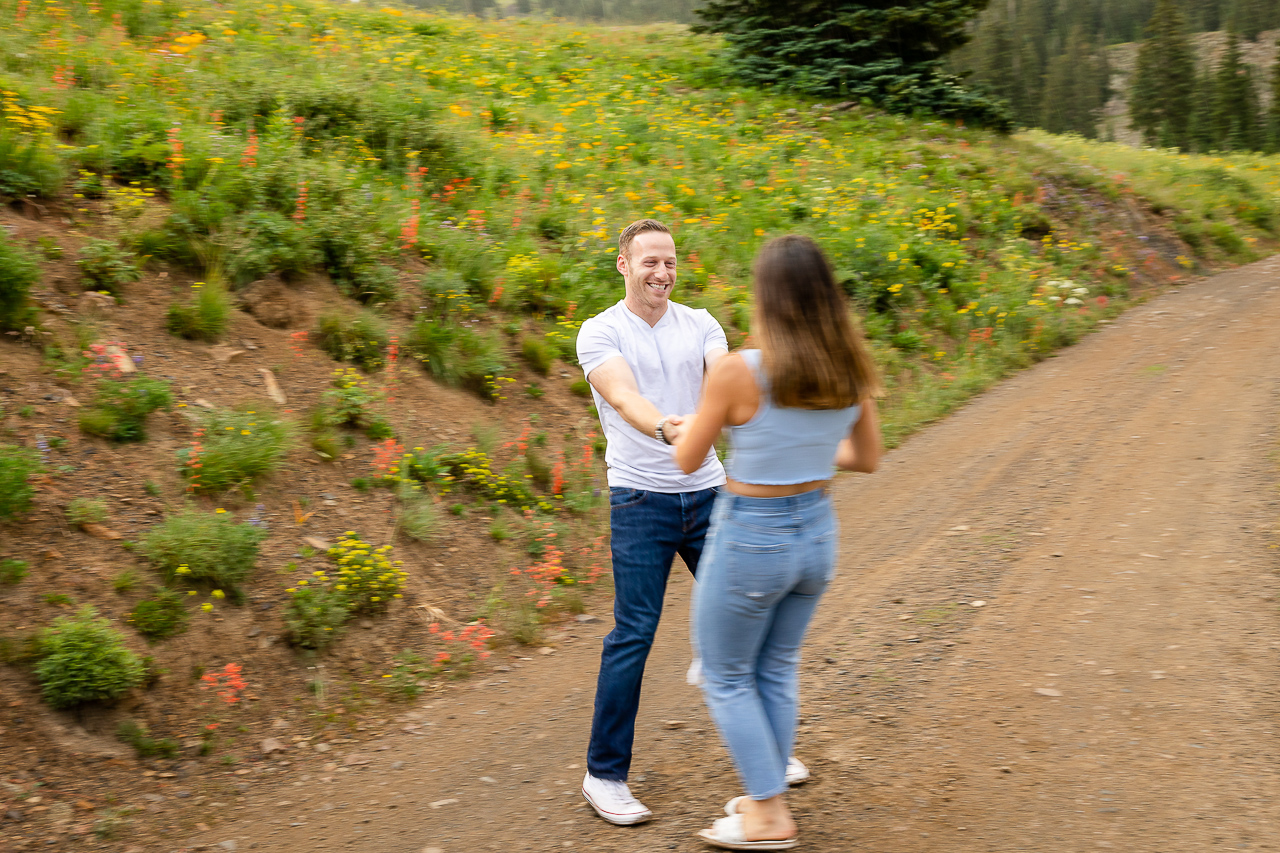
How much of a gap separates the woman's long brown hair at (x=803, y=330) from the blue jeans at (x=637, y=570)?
0.80 metres

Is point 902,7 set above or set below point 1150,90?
below

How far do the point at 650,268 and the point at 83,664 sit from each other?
2.98 m

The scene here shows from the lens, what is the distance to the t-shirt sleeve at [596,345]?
3.11 meters

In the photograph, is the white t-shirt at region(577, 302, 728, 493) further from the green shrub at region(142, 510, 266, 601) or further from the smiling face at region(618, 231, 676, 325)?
the green shrub at region(142, 510, 266, 601)

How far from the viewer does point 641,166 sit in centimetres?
1214

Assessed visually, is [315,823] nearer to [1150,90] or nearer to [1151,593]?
[1151,593]

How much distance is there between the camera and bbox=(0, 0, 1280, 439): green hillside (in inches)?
272

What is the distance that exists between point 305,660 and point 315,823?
110 cm

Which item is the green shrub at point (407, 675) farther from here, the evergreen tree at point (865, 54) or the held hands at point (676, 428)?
the evergreen tree at point (865, 54)

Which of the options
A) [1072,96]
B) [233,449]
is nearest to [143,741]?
[233,449]

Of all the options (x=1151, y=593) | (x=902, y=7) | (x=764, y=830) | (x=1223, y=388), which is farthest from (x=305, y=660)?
(x=902, y=7)

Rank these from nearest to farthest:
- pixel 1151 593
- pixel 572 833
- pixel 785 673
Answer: pixel 785 673 < pixel 572 833 < pixel 1151 593

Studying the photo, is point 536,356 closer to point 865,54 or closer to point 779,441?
point 779,441

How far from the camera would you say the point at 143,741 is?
382cm
